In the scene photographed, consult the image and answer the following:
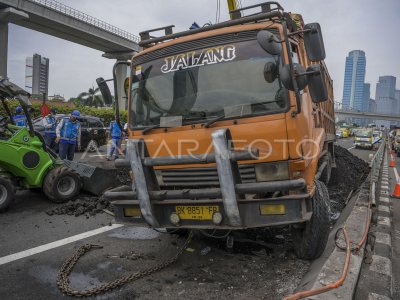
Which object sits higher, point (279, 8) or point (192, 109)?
point (279, 8)

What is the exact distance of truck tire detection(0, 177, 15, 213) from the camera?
5.81m

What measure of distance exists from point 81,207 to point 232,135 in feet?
12.6

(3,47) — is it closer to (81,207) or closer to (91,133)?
(91,133)

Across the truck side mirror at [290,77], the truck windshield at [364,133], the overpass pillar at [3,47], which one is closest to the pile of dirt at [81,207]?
the truck side mirror at [290,77]

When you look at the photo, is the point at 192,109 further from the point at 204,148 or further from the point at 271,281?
the point at 271,281

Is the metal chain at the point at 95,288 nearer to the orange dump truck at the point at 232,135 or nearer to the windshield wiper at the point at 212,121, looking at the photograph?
the orange dump truck at the point at 232,135

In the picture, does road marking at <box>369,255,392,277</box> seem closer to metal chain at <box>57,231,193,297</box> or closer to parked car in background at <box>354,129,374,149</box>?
metal chain at <box>57,231,193,297</box>

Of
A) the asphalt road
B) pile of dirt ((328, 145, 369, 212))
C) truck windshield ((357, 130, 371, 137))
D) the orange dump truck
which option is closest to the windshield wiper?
the orange dump truck

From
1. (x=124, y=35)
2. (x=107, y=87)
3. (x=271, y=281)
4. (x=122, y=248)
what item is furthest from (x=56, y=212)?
(x=124, y=35)

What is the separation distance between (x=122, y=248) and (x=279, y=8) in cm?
352

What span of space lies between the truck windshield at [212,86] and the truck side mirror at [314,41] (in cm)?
38

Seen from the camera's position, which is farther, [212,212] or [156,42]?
[156,42]

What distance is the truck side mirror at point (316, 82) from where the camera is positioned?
133 inches

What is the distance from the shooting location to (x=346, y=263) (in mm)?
3381
